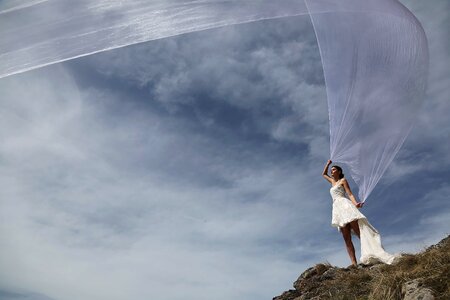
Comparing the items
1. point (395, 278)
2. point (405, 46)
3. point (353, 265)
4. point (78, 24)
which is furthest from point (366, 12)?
point (78, 24)

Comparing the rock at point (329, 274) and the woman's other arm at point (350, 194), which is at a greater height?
the woman's other arm at point (350, 194)

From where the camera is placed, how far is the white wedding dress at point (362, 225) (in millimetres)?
10422

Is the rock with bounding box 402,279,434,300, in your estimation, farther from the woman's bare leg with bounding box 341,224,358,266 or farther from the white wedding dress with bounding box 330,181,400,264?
the woman's bare leg with bounding box 341,224,358,266

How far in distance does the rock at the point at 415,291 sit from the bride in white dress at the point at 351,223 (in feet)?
7.53

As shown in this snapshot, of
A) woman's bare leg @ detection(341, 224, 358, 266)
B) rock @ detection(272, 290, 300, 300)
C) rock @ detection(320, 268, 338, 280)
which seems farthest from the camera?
rock @ detection(272, 290, 300, 300)

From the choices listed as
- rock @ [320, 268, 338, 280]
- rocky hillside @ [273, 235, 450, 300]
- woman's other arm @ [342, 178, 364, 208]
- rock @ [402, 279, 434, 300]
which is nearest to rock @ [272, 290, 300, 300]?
rocky hillside @ [273, 235, 450, 300]

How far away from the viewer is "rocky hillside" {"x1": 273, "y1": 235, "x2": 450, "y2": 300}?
7.50 m

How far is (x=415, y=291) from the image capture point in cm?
734

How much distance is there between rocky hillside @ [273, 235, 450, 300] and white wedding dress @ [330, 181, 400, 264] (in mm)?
352

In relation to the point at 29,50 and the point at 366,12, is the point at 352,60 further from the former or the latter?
the point at 29,50

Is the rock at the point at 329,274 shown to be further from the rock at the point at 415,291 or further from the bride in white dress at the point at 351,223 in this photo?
the rock at the point at 415,291

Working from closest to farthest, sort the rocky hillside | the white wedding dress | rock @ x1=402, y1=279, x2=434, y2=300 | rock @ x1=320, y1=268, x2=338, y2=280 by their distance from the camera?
rock @ x1=402, y1=279, x2=434, y2=300 < the rocky hillside < the white wedding dress < rock @ x1=320, y1=268, x2=338, y2=280

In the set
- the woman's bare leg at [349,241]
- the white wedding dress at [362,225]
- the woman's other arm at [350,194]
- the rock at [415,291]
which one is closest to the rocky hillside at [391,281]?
the rock at [415,291]

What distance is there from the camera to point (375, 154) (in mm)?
9930
